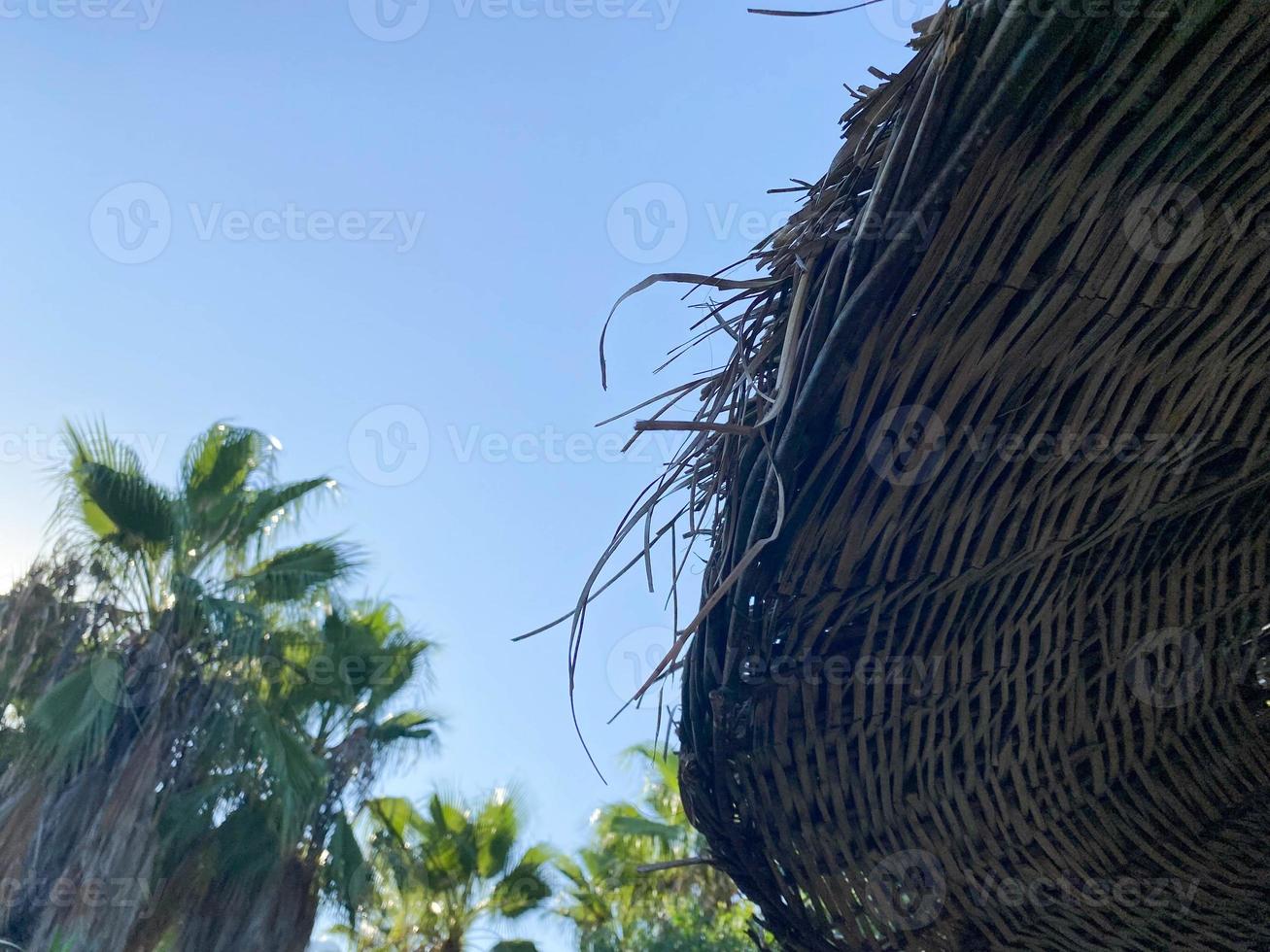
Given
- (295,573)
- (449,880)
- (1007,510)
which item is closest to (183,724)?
(295,573)

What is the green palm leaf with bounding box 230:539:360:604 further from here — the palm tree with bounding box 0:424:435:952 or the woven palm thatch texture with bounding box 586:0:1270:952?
the woven palm thatch texture with bounding box 586:0:1270:952

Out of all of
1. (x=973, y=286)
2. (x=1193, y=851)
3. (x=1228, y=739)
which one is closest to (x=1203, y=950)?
(x=1193, y=851)

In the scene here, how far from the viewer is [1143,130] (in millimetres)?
844

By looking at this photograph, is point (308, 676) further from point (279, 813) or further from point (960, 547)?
point (960, 547)

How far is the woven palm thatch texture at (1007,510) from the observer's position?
867mm

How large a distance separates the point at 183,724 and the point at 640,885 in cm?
591

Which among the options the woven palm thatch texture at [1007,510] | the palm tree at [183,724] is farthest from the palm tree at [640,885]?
the woven palm thatch texture at [1007,510]

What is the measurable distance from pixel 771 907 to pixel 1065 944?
45cm

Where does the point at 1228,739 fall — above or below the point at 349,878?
below

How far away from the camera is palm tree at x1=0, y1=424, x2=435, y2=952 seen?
594 cm

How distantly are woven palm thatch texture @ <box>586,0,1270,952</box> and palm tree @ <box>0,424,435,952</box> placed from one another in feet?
19.8

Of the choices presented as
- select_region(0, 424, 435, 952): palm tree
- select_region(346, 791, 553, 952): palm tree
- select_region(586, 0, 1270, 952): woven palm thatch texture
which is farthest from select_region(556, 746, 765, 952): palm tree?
select_region(586, 0, 1270, 952): woven palm thatch texture

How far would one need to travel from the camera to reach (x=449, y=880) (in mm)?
10062

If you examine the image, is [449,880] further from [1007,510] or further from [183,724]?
[1007,510]
